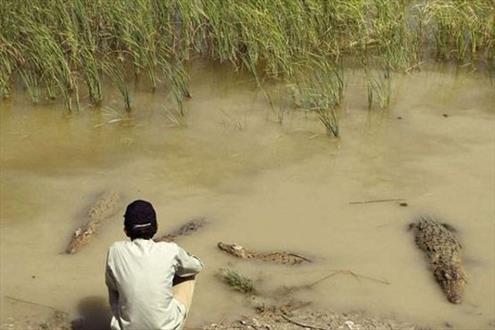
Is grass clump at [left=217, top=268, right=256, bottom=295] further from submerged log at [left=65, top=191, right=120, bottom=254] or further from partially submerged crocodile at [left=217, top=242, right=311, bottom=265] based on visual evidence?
submerged log at [left=65, top=191, right=120, bottom=254]

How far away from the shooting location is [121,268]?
321 cm

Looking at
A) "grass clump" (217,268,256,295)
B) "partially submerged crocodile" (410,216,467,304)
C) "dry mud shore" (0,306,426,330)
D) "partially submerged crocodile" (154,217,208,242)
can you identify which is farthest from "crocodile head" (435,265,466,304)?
"partially submerged crocodile" (154,217,208,242)

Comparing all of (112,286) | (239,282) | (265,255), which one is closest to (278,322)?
(239,282)

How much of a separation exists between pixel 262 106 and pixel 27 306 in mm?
2867

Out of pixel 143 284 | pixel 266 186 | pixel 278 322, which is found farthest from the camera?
pixel 266 186

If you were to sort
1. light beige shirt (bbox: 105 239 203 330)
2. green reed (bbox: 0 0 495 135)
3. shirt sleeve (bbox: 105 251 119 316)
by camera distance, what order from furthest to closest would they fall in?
green reed (bbox: 0 0 495 135), shirt sleeve (bbox: 105 251 119 316), light beige shirt (bbox: 105 239 203 330)

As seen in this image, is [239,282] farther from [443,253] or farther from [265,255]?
[443,253]

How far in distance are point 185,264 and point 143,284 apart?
28 centimetres

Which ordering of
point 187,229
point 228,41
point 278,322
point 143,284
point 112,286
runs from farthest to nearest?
point 228,41 → point 187,229 → point 278,322 → point 112,286 → point 143,284

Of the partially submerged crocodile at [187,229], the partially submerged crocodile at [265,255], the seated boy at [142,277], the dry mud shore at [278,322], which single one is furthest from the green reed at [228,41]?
the seated boy at [142,277]

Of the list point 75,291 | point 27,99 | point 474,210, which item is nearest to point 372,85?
point 474,210

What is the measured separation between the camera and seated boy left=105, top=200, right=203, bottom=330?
318 cm

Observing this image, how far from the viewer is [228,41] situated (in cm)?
674

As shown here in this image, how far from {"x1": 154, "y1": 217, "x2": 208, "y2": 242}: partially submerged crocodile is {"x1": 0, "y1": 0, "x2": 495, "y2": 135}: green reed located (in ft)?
5.13
